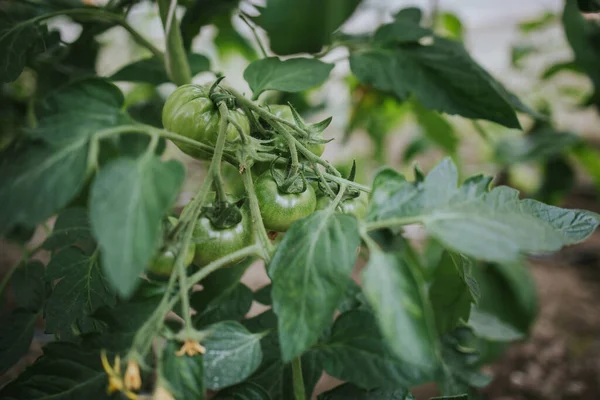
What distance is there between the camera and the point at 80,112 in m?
0.31

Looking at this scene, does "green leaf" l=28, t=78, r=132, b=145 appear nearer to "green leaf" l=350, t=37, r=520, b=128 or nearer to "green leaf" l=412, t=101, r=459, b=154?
"green leaf" l=350, t=37, r=520, b=128

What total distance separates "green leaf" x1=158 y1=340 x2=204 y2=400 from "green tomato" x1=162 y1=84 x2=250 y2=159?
16 cm

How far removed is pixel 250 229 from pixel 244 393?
0.12 metres

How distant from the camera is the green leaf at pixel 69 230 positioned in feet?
1.58

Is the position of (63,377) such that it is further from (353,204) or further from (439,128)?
(439,128)

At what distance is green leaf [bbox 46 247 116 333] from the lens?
A: 0.40 metres

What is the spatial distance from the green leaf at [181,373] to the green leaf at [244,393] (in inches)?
2.8

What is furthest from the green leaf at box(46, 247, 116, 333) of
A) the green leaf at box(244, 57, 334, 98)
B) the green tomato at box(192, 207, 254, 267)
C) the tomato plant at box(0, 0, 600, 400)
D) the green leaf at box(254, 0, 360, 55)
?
the green leaf at box(254, 0, 360, 55)

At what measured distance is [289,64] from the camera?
475 mm

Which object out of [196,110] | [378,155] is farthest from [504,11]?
[196,110]

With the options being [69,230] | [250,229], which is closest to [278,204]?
[250,229]

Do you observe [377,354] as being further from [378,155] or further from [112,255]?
[378,155]

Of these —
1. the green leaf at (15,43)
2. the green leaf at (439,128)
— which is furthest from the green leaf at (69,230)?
the green leaf at (439,128)

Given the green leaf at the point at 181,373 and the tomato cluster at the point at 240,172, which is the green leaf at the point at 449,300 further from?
the green leaf at the point at 181,373
